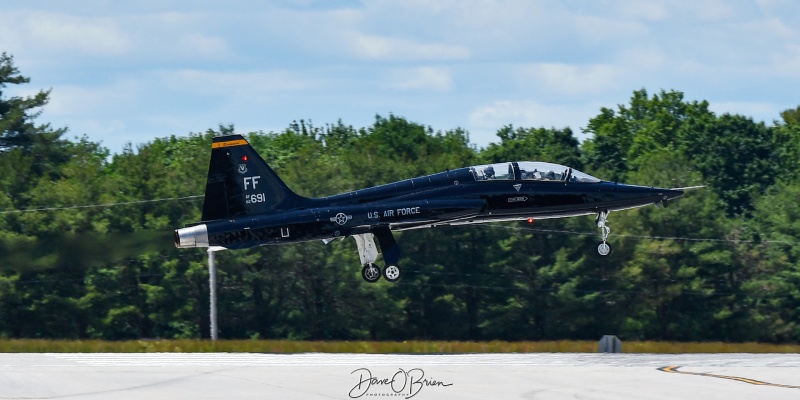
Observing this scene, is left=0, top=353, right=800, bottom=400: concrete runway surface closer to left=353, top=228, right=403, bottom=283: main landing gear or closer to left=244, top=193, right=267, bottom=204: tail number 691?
left=353, top=228, right=403, bottom=283: main landing gear

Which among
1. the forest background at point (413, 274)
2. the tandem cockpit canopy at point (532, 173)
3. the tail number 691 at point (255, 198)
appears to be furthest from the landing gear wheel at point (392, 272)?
the forest background at point (413, 274)

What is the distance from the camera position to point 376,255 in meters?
40.8

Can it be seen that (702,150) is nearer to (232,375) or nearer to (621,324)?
(621,324)

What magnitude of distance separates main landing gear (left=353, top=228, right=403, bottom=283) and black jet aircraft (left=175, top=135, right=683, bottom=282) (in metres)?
0.03

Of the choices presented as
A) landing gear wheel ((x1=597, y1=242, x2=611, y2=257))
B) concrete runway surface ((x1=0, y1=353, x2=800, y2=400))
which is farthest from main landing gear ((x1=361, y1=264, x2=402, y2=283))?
landing gear wheel ((x1=597, y1=242, x2=611, y2=257))

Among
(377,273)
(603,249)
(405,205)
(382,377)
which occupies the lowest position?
(382,377)

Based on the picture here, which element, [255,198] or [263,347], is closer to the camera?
[255,198]

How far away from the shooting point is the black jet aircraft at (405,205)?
1574 inches

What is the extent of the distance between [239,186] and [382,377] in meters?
9.27

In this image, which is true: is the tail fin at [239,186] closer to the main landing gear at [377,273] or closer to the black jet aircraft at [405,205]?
the black jet aircraft at [405,205]

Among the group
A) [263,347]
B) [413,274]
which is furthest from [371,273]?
[413,274]

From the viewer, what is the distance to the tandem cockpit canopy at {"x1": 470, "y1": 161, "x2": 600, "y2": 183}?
4016cm

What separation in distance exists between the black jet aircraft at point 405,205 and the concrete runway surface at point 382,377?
400 cm

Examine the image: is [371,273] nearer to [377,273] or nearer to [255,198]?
[377,273]
